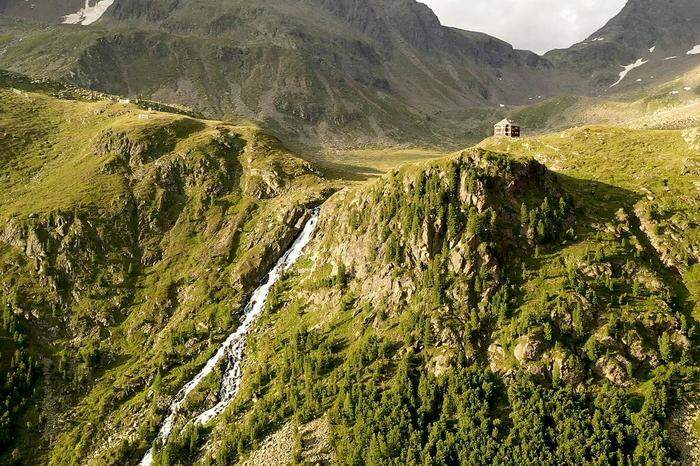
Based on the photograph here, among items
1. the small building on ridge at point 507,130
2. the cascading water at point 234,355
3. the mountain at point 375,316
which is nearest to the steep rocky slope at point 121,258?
the mountain at point 375,316

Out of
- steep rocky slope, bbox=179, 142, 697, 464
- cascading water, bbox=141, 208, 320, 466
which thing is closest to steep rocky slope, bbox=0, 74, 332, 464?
cascading water, bbox=141, 208, 320, 466

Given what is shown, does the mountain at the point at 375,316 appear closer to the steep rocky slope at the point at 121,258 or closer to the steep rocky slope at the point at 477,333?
the steep rocky slope at the point at 477,333

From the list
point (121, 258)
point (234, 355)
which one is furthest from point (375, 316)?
point (121, 258)

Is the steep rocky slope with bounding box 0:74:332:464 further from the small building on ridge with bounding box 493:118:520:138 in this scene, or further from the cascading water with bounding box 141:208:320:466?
the small building on ridge with bounding box 493:118:520:138

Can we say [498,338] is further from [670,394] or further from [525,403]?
[670,394]

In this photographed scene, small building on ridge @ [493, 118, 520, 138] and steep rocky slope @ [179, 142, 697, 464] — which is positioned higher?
small building on ridge @ [493, 118, 520, 138]

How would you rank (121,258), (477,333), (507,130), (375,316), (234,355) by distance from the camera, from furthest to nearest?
1. (507,130)
2. (121,258)
3. (234,355)
4. (375,316)
5. (477,333)

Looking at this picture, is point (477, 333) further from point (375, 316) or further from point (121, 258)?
point (121, 258)
